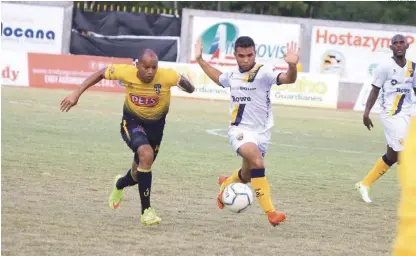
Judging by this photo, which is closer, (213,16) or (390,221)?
(390,221)

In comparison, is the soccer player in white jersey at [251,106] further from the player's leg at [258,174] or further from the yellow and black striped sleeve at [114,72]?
the yellow and black striped sleeve at [114,72]

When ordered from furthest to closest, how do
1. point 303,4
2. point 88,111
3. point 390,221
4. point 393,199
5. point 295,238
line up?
point 303,4, point 88,111, point 393,199, point 390,221, point 295,238

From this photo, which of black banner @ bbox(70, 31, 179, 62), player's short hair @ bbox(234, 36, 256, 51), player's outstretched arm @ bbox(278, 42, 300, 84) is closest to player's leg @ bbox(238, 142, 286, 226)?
player's outstretched arm @ bbox(278, 42, 300, 84)

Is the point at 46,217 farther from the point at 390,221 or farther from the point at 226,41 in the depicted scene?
the point at 226,41

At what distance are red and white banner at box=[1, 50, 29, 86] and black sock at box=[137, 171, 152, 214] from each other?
23664 mm

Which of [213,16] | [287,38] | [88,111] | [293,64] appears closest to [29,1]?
[213,16]

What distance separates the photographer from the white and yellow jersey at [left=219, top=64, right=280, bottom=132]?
916 cm

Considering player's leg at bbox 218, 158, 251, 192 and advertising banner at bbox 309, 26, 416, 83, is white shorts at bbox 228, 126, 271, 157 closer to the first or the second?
player's leg at bbox 218, 158, 251, 192

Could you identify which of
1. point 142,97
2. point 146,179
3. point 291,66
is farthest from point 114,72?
point 291,66

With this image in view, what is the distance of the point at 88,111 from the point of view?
2389 centimetres

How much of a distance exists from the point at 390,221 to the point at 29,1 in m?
→ 36.1

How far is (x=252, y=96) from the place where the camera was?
9227 millimetres

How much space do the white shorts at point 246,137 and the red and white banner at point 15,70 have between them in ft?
77.0

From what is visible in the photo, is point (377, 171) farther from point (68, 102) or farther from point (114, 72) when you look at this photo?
point (68, 102)
